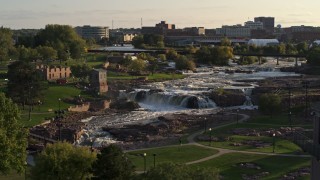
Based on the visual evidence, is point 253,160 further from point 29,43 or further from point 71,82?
point 29,43

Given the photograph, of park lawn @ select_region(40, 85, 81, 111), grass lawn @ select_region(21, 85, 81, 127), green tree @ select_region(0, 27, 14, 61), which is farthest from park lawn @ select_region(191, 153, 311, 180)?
green tree @ select_region(0, 27, 14, 61)

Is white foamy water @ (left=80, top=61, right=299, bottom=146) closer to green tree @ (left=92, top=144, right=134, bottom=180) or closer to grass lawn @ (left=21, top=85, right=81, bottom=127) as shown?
grass lawn @ (left=21, top=85, right=81, bottom=127)

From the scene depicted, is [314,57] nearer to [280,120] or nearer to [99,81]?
[99,81]

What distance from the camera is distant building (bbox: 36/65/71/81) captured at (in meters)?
97.1

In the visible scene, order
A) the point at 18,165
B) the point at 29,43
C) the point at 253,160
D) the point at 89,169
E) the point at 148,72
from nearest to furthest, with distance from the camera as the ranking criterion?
the point at 89,169
the point at 18,165
the point at 253,160
the point at 148,72
the point at 29,43

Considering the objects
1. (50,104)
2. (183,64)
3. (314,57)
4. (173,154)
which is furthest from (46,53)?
(173,154)

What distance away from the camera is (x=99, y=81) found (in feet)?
306

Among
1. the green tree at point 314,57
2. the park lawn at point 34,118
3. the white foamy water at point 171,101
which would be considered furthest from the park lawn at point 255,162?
the green tree at point 314,57

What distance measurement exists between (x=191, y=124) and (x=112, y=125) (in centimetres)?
1005

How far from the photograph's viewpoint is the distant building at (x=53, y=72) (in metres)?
97.1

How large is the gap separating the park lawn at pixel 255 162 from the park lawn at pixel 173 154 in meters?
2.00

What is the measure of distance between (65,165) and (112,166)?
5.61 meters

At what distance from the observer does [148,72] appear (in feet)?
408

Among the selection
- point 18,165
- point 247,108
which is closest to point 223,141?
point 18,165
